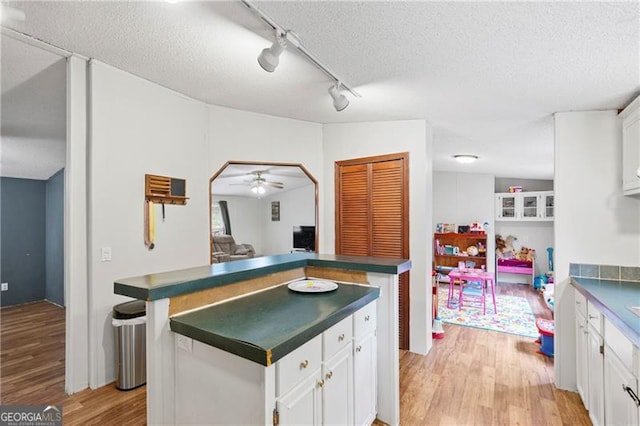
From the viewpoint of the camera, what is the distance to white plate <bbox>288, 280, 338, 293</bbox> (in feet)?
6.27

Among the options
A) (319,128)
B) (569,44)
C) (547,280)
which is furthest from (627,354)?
(547,280)

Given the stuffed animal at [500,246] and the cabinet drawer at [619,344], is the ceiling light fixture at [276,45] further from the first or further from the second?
the stuffed animal at [500,246]

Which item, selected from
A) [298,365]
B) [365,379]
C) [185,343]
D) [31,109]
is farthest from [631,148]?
[31,109]

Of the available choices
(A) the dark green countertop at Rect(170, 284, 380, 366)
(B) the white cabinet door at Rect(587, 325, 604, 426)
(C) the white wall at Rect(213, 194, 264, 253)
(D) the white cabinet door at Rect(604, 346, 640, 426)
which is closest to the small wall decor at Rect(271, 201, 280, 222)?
(C) the white wall at Rect(213, 194, 264, 253)

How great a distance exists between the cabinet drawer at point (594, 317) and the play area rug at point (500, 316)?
6.23ft

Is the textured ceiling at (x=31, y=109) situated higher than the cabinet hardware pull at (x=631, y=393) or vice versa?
the textured ceiling at (x=31, y=109)

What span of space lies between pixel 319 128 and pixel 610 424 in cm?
338

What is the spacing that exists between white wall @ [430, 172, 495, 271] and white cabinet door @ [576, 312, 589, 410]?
172 inches

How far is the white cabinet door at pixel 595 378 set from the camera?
190 centimetres

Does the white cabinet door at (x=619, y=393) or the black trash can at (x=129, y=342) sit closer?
the white cabinet door at (x=619, y=393)

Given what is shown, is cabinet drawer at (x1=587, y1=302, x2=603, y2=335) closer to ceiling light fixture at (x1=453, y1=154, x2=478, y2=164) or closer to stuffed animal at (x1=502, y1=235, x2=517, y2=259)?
ceiling light fixture at (x1=453, y1=154, x2=478, y2=164)

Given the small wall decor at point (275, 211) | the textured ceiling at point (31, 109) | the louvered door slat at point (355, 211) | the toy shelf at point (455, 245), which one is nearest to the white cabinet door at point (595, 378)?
the louvered door slat at point (355, 211)

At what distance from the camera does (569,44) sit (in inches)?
69.7

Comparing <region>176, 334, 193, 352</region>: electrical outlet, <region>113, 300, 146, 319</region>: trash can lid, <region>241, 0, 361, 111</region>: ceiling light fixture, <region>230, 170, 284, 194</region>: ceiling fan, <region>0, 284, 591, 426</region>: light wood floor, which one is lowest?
<region>0, 284, 591, 426</region>: light wood floor
